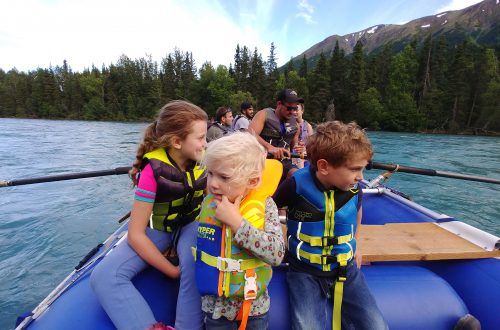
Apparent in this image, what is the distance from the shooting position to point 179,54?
203 ft

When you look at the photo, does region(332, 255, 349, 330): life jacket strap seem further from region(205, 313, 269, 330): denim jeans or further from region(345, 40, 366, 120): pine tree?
region(345, 40, 366, 120): pine tree

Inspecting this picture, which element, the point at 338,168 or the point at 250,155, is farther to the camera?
the point at 338,168

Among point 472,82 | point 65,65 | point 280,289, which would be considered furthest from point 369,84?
point 65,65

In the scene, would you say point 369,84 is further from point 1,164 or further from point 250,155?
point 250,155

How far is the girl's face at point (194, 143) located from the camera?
1.63 meters

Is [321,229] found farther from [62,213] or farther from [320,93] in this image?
[320,93]

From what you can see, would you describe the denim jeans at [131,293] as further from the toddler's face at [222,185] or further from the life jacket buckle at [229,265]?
the toddler's face at [222,185]

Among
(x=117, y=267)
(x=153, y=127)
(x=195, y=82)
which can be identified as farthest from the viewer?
(x=195, y=82)

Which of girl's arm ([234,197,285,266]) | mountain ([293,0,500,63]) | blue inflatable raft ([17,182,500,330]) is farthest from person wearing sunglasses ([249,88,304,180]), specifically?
mountain ([293,0,500,63])

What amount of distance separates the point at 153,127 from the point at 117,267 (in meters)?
0.78

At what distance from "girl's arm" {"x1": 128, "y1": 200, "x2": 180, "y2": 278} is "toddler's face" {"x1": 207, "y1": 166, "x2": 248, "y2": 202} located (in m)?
0.45

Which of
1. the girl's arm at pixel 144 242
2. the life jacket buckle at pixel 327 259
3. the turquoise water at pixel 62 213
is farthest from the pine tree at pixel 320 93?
the girl's arm at pixel 144 242

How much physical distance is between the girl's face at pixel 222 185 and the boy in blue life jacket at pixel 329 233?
49cm

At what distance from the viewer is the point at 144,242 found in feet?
4.74
